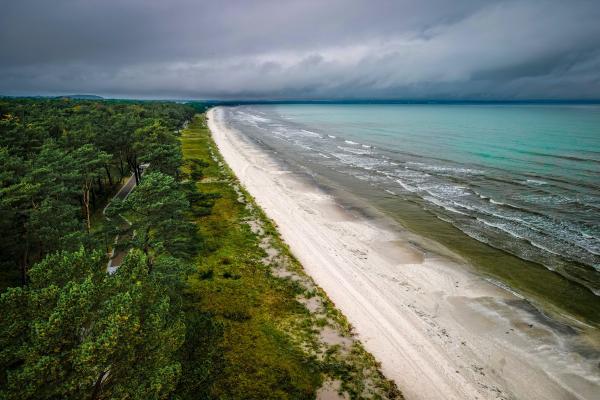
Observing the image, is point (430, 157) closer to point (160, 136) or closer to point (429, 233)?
A: point (429, 233)

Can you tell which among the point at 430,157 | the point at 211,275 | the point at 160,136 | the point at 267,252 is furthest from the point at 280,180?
the point at 430,157

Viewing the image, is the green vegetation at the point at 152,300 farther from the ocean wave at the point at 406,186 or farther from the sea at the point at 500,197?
the ocean wave at the point at 406,186

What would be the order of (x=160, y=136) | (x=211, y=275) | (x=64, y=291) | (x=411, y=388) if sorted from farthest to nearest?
(x=160, y=136) → (x=211, y=275) → (x=411, y=388) → (x=64, y=291)

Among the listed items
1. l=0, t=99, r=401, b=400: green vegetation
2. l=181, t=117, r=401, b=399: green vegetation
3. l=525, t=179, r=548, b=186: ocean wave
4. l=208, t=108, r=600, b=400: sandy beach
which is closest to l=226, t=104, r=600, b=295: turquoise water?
l=525, t=179, r=548, b=186: ocean wave

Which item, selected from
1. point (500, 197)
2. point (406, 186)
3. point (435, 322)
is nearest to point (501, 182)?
point (500, 197)

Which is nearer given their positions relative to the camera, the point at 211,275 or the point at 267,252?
the point at 211,275

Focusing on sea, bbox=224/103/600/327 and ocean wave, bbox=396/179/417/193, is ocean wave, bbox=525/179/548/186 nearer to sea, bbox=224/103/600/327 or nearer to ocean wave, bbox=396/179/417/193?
sea, bbox=224/103/600/327
